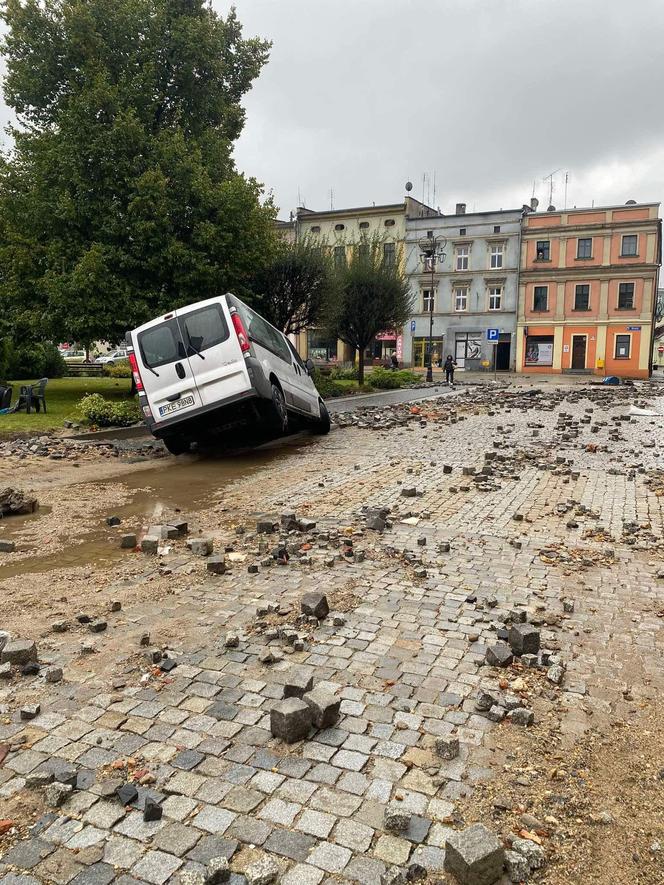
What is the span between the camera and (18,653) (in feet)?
12.5

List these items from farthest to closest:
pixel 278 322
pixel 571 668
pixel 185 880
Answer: pixel 278 322, pixel 571 668, pixel 185 880

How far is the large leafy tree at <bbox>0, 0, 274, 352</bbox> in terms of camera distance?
18984 millimetres

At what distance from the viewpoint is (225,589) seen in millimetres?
5117

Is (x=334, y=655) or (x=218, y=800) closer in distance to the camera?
(x=218, y=800)

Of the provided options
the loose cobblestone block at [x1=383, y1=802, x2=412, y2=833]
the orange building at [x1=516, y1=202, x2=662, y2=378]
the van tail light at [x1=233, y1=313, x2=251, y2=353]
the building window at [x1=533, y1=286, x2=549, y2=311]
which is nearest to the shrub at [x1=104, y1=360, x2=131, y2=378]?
the van tail light at [x1=233, y1=313, x2=251, y2=353]

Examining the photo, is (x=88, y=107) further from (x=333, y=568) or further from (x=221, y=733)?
(x=221, y=733)

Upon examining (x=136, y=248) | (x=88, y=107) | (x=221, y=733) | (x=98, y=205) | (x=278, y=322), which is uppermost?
(x=88, y=107)

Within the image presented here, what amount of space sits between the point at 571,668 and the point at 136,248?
18.5 m

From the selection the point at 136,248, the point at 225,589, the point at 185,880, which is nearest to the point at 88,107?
the point at 136,248

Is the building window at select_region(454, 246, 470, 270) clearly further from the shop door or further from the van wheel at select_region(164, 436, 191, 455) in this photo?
the van wheel at select_region(164, 436, 191, 455)

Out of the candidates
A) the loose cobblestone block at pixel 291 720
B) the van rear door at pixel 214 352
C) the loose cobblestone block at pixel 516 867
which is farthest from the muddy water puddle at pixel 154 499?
the loose cobblestone block at pixel 516 867

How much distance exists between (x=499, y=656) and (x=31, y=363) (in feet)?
119

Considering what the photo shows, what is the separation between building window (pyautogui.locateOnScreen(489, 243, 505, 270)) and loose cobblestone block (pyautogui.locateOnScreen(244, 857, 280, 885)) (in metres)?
56.1

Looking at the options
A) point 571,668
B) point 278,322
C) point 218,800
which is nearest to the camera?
point 218,800
